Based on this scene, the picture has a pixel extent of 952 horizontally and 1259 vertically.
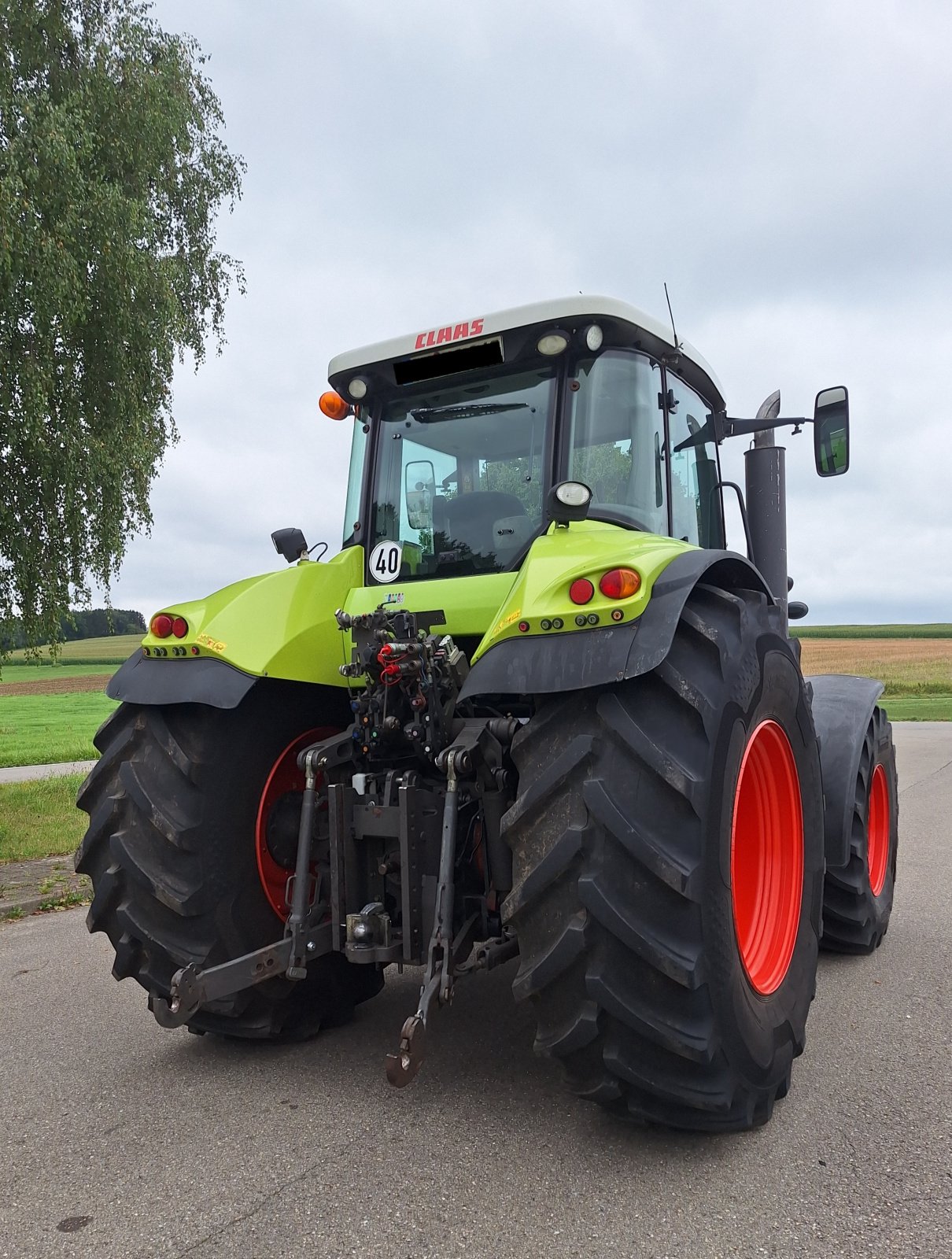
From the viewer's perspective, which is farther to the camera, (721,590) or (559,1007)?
(721,590)

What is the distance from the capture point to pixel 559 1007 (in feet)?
8.16

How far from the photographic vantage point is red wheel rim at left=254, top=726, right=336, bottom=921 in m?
3.38

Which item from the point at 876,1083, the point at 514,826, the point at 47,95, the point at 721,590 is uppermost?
the point at 47,95

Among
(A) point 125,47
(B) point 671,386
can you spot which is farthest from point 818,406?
(A) point 125,47

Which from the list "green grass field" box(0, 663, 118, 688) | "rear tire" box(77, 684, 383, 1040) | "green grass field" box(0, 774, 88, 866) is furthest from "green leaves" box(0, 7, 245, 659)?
"green grass field" box(0, 663, 118, 688)

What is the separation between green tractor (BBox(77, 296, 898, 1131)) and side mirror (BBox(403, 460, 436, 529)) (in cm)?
1

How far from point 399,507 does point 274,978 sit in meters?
1.81

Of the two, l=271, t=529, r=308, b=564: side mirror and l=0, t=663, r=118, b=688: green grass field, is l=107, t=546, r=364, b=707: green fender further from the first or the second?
l=0, t=663, r=118, b=688: green grass field

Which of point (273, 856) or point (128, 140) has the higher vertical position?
point (128, 140)

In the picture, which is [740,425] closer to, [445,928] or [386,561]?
[386,561]

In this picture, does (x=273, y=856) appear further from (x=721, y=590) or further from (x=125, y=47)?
(x=125, y=47)

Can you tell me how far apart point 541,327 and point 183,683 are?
1.73 metres

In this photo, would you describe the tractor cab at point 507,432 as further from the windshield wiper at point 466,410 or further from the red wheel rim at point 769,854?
the red wheel rim at point 769,854

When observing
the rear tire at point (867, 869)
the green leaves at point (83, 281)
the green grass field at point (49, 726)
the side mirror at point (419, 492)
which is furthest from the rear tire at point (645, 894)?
the green grass field at point (49, 726)
